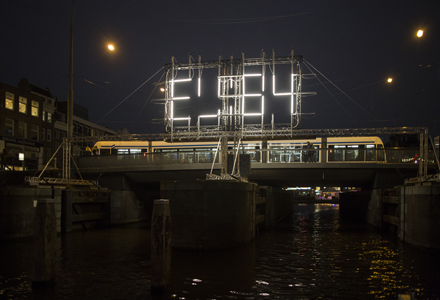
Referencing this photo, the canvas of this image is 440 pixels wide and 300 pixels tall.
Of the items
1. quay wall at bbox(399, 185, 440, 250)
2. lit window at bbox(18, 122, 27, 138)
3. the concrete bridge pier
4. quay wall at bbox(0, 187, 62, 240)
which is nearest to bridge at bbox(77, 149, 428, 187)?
the concrete bridge pier

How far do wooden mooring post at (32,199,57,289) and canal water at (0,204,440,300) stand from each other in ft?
1.11

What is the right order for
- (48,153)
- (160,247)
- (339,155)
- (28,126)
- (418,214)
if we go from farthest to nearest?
(48,153) → (28,126) → (339,155) → (418,214) → (160,247)

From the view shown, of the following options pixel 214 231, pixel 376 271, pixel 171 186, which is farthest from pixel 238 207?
pixel 376 271

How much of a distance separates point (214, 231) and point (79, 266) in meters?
5.08

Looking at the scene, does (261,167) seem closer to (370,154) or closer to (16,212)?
(370,154)

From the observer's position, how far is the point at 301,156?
26328mm

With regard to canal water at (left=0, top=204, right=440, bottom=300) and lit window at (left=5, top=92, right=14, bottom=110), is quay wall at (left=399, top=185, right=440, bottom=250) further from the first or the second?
lit window at (left=5, top=92, right=14, bottom=110)

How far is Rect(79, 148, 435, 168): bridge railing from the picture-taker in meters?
25.6

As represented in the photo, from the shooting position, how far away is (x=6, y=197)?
18.6m

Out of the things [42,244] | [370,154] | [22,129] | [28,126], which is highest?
[28,126]

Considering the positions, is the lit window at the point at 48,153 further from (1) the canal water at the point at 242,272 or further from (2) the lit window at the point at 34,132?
(1) the canal water at the point at 242,272

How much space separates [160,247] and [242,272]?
376 cm

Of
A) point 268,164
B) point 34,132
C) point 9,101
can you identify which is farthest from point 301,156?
point 34,132

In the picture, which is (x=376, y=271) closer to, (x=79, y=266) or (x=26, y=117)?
(x=79, y=266)
